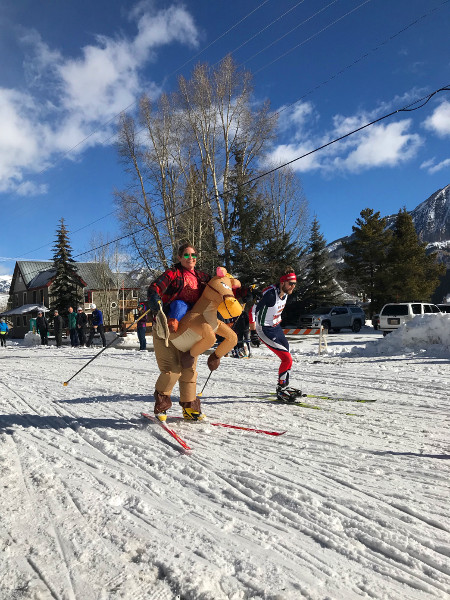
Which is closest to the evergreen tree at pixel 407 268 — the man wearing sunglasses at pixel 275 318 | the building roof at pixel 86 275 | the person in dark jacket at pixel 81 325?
the building roof at pixel 86 275

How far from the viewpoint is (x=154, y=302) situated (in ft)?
15.4

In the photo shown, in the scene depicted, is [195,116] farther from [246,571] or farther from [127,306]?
[246,571]

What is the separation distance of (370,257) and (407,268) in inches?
130

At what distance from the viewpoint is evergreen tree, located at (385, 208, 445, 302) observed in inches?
1396

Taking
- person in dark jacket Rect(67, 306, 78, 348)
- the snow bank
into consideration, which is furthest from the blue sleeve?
person in dark jacket Rect(67, 306, 78, 348)

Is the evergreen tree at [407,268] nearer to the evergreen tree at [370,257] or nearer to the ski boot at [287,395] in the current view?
the evergreen tree at [370,257]

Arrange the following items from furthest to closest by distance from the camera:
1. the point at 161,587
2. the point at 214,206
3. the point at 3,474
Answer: the point at 214,206
the point at 3,474
the point at 161,587

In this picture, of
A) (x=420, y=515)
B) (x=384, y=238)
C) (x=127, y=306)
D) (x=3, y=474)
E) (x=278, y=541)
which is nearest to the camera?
(x=278, y=541)

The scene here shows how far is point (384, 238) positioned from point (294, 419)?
117 ft

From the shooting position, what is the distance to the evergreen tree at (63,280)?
38250 millimetres

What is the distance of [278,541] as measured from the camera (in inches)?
89.7

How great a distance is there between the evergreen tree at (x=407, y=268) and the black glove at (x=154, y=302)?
1343 inches

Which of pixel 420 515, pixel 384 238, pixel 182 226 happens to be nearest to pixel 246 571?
pixel 420 515

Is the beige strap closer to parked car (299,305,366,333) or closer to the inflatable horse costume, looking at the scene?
the inflatable horse costume
